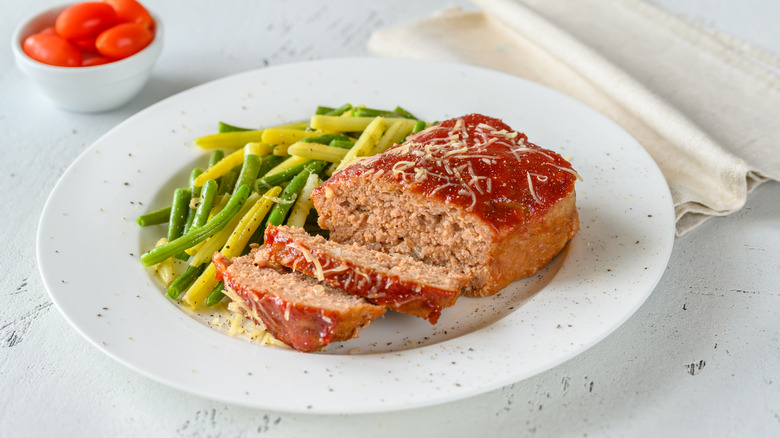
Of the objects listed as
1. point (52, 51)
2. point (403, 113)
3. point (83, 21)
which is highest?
point (403, 113)

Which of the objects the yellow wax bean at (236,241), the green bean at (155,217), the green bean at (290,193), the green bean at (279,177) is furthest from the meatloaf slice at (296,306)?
the green bean at (279,177)

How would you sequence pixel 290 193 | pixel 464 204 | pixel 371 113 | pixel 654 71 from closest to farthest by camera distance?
pixel 464 204
pixel 290 193
pixel 371 113
pixel 654 71

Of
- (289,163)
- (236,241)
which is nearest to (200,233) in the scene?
(236,241)

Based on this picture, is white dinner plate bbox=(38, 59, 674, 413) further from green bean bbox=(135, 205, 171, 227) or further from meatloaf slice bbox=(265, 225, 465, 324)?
meatloaf slice bbox=(265, 225, 465, 324)

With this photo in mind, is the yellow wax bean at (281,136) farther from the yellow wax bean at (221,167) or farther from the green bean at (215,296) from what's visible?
the green bean at (215,296)

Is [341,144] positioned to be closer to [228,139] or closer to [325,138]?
[325,138]

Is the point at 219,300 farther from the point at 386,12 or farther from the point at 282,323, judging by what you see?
the point at 386,12

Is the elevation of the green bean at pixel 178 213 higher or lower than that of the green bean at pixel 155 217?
higher
